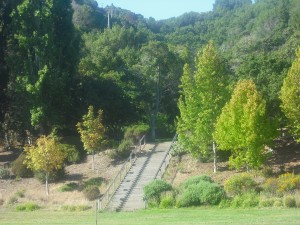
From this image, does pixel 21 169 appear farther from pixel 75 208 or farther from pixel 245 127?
pixel 245 127

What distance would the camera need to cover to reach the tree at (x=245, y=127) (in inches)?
1163

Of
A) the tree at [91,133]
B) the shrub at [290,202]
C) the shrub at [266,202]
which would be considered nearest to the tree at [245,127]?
the shrub at [266,202]

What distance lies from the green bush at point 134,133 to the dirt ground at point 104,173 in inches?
172

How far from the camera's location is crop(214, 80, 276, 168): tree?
29.5 m

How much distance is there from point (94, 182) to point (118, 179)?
1.47 m

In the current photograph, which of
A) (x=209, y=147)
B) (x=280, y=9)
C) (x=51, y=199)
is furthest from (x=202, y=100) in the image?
(x=280, y=9)

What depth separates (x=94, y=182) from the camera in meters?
32.5

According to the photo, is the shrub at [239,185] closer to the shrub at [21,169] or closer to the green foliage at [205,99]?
the green foliage at [205,99]

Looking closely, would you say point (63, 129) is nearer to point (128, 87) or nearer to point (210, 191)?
point (128, 87)

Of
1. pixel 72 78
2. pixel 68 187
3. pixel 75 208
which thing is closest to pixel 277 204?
pixel 75 208

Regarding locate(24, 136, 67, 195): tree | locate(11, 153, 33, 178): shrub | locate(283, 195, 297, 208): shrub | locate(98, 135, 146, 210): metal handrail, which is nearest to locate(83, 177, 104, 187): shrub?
locate(98, 135, 146, 210): metal handrail

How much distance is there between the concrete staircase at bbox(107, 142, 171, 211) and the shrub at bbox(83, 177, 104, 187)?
5.08 ft

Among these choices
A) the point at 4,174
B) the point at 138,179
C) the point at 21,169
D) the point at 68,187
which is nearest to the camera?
the point at 68,187

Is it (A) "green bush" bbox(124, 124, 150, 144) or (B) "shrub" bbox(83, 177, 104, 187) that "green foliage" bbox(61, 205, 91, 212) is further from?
(A) "green bush" bbox(124, 124, 150, 144)
